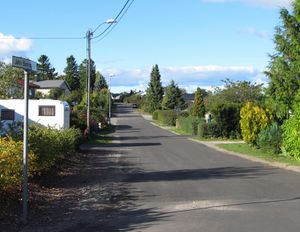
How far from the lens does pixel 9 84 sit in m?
62.9

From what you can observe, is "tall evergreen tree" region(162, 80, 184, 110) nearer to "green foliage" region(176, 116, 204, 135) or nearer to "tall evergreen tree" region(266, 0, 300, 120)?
"green foliage" region(176, 116, 204, 135)

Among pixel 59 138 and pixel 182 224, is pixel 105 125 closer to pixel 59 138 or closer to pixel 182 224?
pixel 59 138

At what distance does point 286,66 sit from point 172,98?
6862 centimetres

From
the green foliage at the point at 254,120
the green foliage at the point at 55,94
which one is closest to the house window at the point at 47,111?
the green foliage at the point at 254,120

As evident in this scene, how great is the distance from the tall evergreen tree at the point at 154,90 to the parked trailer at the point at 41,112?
77044 millimetres

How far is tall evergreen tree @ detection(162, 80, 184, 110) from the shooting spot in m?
94.2

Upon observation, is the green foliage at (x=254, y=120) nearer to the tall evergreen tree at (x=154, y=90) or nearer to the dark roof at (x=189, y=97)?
the tall evergreen tree at (x=154, y=90)

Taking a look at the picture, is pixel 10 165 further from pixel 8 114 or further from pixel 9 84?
pixel 9 84

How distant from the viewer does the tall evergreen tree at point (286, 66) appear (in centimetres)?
2609

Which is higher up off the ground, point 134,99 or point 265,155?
point 134,99

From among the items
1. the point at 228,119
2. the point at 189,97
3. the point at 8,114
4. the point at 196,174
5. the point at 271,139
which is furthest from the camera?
the point at 189,97

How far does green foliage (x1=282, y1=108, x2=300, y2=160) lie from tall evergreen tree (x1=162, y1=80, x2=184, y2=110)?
6998cm

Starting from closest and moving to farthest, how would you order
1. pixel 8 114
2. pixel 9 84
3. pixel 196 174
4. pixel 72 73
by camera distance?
pixel 196 174 → pixel 8 114 → pixel 9 84 → pixel 72 73

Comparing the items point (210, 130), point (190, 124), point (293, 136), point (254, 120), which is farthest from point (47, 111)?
point (190, 124)
